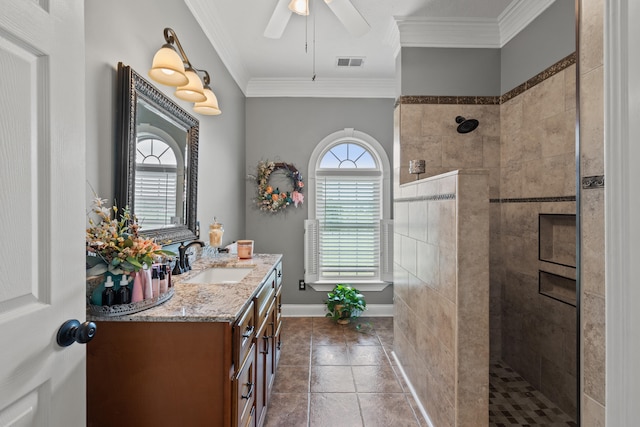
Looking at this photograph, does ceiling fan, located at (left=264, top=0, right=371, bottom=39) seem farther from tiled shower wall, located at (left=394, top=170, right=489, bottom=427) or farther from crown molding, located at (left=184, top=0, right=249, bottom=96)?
tiled shower wall, located at (left=394, top=170, right=489, bottom=427)

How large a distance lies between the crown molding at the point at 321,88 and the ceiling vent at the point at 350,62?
0.34 meters

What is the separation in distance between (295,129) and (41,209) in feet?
10.7

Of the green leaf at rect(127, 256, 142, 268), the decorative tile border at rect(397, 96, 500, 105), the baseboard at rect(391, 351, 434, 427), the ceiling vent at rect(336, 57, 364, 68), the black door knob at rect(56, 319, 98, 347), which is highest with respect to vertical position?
the ceiling vent at rect(336, 57, 364, 68)

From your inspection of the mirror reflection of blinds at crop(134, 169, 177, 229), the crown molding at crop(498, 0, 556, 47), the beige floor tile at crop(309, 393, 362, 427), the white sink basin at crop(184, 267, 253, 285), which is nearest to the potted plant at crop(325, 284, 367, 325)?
the beige floor tile at crop(309, 393, 362, 427)

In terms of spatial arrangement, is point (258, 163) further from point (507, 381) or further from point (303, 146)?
point (507, 381)

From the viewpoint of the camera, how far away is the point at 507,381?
241 cm

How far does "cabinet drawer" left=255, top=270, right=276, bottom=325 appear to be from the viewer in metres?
1.70

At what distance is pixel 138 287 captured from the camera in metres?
1.22

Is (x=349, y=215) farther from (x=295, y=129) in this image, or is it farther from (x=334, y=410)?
(x=334, y=410)

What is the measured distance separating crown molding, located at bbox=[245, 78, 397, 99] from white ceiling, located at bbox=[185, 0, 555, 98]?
0.23 metres

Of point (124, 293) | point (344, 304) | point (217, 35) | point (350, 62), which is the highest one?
point (350, 62)

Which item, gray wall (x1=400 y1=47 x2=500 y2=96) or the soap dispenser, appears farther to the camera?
gray wall (x1=400 y1=47 x2=500 y2=96)

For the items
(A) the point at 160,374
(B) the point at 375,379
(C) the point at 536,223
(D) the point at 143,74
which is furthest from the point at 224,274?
(C) the point at 536,223

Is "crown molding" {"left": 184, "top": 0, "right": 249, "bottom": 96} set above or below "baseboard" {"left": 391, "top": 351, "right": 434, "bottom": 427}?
above
